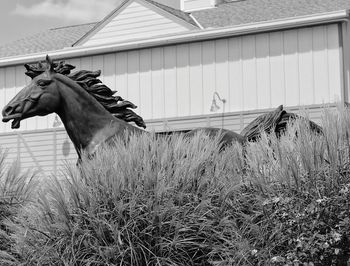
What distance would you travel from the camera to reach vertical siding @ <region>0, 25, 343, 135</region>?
15930mm

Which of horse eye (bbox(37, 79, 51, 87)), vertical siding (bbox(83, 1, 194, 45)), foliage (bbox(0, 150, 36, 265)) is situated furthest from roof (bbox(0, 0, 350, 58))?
foliage (bbox(0, 150, 36, 265))

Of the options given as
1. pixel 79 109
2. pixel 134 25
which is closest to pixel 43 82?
pixel 79 109

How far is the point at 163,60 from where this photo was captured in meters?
17.7

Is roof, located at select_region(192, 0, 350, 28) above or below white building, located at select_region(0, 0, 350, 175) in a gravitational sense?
above

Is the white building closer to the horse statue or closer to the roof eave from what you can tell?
the roof eave

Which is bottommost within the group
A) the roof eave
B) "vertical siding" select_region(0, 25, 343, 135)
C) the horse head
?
the horse head

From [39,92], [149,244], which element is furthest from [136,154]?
[39,92]

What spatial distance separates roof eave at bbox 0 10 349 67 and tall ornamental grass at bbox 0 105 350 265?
10303 millimetres

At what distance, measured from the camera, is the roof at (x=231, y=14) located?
757 inches

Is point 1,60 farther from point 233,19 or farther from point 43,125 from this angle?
point 233,19

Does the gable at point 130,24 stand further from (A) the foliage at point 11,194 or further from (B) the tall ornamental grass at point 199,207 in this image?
(B) the tall ornamental grass at point 199,207

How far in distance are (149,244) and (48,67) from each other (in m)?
3.69

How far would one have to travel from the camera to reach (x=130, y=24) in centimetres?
1980

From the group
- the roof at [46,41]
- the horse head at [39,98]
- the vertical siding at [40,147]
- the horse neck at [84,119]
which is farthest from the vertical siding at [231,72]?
the horse head at [39,98]
